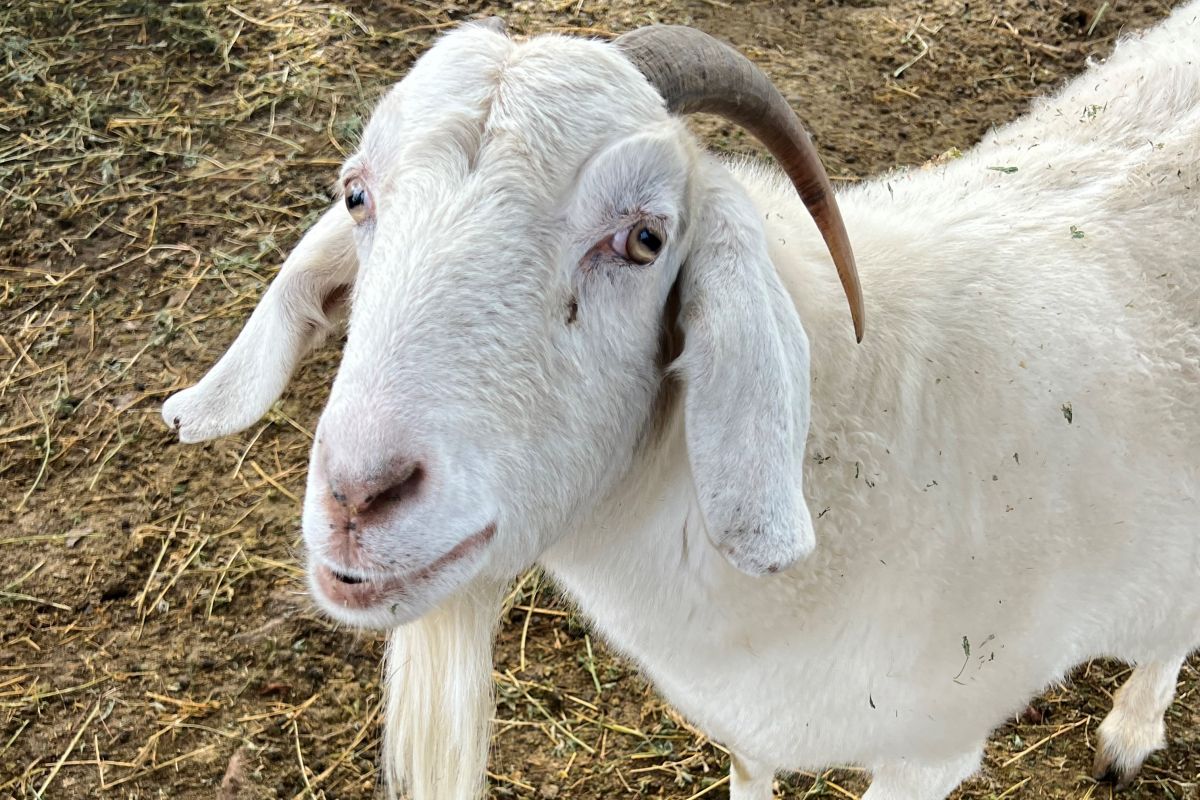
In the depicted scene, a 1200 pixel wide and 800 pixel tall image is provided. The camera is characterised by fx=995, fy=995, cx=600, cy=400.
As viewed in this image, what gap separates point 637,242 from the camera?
1612mm

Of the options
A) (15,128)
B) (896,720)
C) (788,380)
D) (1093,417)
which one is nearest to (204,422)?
(788,380)

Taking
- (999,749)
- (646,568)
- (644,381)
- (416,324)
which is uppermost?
(416,324)

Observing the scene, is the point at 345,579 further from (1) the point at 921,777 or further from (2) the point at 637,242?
(1) the point at 921,777

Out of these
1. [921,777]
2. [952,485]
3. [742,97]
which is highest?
[742,97]

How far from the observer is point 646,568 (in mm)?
1988

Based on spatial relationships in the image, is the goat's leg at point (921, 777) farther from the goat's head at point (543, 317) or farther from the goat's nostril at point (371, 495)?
the goat's nostril at point (371, 495)

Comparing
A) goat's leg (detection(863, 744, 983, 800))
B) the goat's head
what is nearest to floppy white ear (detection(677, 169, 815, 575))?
the goat's head

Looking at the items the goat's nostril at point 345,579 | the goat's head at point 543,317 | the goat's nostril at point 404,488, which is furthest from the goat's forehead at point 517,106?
the goat's nostril at point 345,579

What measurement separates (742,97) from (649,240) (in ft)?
1.20

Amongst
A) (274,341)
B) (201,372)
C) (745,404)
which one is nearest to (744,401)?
(745,404)

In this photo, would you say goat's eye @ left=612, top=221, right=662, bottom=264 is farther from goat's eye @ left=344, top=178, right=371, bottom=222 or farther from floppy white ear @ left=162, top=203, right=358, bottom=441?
floppy white ear @ left=162, top=203, right=358, bottom=441

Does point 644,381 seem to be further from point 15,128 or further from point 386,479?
point 15,128

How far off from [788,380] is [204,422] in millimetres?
1235

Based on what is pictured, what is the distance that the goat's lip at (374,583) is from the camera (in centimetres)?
144
